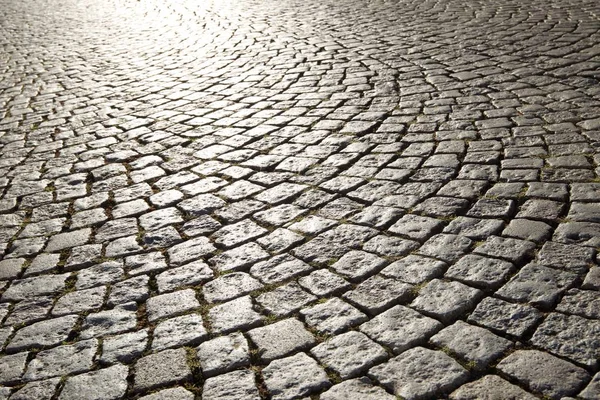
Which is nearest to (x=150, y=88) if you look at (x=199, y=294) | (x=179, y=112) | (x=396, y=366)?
(x=179, y=112)

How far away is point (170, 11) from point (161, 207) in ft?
30.0

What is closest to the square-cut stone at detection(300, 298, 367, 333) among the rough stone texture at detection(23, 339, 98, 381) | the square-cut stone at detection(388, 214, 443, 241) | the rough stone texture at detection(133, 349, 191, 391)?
the rough stone texture at detection(133, 349, 191, 391)

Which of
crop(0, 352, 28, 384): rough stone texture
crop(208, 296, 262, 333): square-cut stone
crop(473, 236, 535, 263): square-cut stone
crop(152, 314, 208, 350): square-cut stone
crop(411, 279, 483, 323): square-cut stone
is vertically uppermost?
crop(473, 236, 535, 263): square-cut stone

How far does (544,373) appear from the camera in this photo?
2289 millimetres

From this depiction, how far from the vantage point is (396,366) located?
242cm

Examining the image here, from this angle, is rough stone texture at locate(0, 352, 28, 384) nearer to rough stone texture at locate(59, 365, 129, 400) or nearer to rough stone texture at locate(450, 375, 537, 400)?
rough stone texture at locate(59, 365, 129, 400)

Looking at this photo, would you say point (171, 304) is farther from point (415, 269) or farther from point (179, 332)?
point (415, 269)

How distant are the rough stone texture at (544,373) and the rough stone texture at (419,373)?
0.19 m

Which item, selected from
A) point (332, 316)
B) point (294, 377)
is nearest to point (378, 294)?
point (332, 316)

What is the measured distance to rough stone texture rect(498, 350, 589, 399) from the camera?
222 cm

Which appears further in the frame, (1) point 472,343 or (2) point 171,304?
(2) point 171,304

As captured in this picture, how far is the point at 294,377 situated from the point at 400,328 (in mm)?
520

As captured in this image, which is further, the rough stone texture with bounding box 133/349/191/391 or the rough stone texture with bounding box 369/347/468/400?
the rough stone texture with bounding box 133/349/191/391

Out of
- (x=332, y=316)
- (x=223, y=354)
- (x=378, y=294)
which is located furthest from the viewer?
(x=378, y=294)
